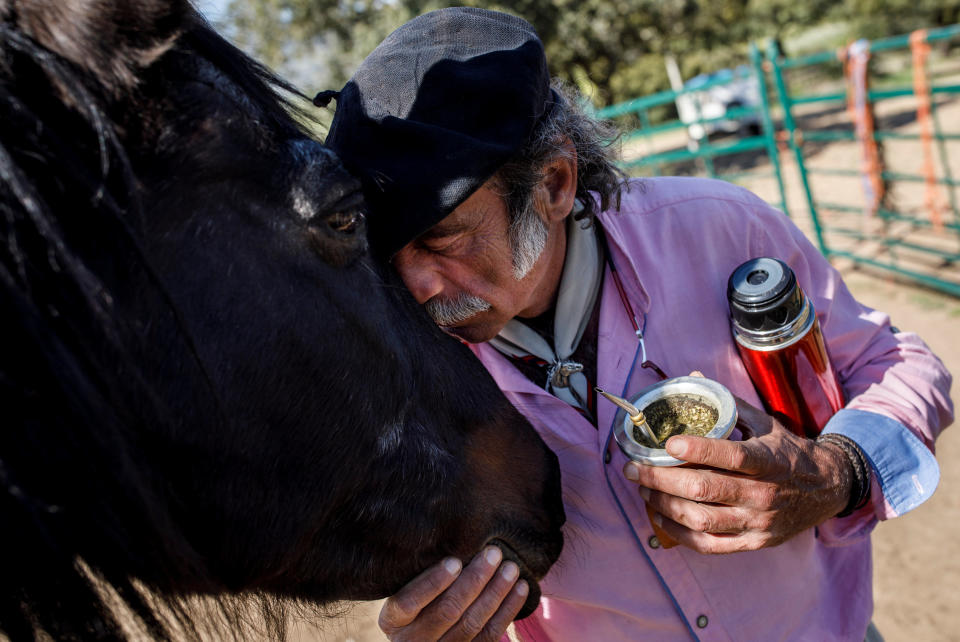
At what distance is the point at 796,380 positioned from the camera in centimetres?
155

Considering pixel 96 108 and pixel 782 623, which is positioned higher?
pixel 96 108

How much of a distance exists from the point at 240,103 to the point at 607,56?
1625 cm

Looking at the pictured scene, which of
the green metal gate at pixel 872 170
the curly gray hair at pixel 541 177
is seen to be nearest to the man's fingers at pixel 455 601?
the curly gray hair at pixel 541 177

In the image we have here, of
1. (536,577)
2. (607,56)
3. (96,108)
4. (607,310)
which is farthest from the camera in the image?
(607,56)

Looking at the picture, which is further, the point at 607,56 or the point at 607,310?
the point at 607,56

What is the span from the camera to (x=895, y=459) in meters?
1.60

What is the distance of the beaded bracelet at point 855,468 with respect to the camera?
61.5 inches

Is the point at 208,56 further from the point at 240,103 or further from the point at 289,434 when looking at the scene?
the point at 289,434

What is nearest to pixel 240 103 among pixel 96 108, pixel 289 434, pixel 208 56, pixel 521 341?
pixel 208 56

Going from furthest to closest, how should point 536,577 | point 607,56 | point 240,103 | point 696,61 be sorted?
point 696,61, point 607,56, point 536,577, point 240,103

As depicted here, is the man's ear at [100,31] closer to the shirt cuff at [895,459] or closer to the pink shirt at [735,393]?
the pink shirt at [735,393]

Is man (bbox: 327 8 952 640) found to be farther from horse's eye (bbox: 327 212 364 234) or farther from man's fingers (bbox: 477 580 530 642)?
horse's eye (bbox: 327 212 364 234)

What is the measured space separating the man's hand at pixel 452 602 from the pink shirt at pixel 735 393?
270 millimetres

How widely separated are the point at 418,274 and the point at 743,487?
0.81m
